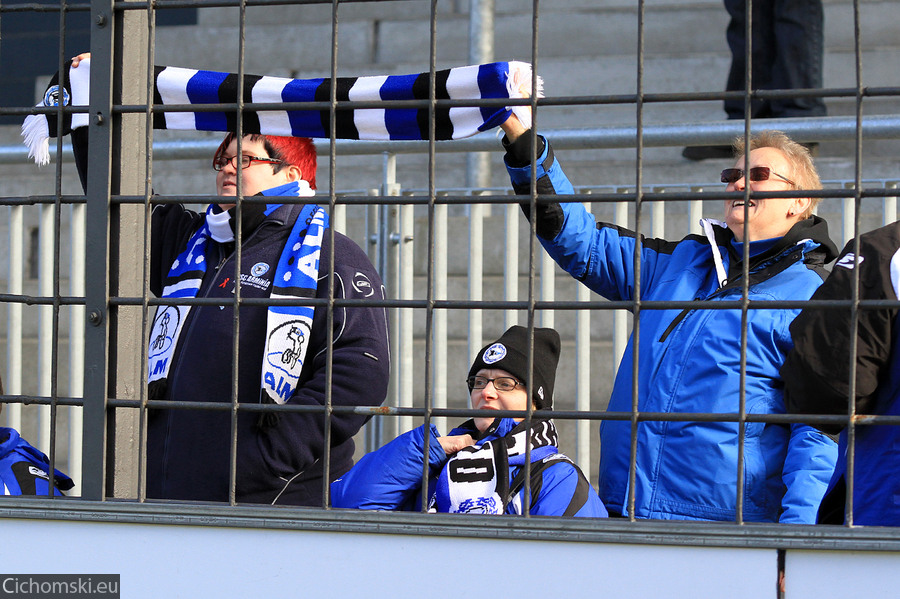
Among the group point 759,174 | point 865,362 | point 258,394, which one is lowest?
point 258,394

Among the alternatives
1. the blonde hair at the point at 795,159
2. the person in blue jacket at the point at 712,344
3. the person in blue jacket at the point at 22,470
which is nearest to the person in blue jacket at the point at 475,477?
the person in blue jacket at the point at 712,344

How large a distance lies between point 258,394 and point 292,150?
669 millimetres

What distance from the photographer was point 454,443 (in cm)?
262

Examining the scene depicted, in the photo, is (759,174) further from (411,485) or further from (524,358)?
(411,485)

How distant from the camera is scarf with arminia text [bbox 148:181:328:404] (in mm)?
2410

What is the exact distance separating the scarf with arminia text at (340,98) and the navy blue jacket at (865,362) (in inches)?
26.8

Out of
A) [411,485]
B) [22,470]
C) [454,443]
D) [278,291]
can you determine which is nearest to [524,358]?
[454,443]

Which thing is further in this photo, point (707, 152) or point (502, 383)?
point (707, 152)

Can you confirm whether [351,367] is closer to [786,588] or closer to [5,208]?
[786,588]

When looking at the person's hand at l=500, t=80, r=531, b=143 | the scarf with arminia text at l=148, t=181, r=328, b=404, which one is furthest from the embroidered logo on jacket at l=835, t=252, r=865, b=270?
the scarf with arminia text at l=148, t=181, r=328, b=404

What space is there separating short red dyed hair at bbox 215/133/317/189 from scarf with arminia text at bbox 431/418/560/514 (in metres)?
0.86

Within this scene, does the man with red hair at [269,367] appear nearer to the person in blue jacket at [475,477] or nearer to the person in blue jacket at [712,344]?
the person in blue jacket at [475,477]

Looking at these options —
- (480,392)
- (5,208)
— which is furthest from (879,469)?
(5,208)

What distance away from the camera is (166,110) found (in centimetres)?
202
